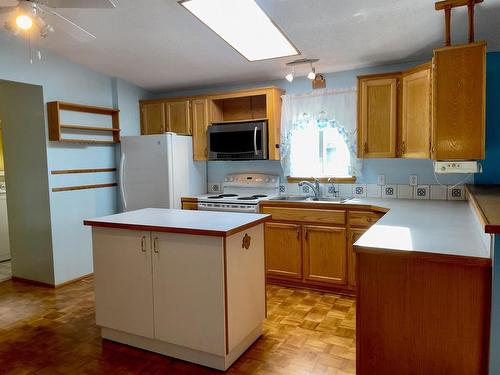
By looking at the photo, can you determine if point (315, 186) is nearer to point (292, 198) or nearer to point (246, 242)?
point (292, 198)

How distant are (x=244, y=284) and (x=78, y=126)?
257 centimetres

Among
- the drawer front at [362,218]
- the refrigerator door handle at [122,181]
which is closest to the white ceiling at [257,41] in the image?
the refrigerator door handle at [122,181]

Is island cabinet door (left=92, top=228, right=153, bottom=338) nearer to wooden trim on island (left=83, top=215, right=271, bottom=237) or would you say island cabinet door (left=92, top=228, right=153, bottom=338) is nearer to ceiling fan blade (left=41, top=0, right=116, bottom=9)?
wooden trim on island (left=83, top=215, right=271, bottom=237)

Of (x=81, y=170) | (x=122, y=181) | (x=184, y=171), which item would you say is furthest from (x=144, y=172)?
(x=81, y=170)

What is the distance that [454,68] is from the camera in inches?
93.2

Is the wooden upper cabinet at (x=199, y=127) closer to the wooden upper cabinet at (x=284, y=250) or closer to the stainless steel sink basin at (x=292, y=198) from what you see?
the stainless steel sink basin at (x=292, y=198)

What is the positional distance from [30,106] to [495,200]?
4.10 m

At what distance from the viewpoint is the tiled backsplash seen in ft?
11.4

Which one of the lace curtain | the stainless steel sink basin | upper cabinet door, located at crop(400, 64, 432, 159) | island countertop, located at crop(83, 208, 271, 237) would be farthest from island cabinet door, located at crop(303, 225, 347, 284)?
island countertop, located at crop(83, 208, 271, 237)

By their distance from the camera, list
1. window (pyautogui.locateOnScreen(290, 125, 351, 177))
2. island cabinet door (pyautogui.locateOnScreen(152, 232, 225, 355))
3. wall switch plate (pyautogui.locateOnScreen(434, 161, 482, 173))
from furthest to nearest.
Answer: window (pyautogui.locateOnScreen(290, 125, 351, 177))
wall switch plate (pyautogui.locateOnScreen(434, 161, 482, 173))
island cabinet door (pyautogui.locateOnScreen(152, 232, 225, 355))

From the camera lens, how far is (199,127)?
440 cm

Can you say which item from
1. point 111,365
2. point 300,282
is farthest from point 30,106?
point 300,282

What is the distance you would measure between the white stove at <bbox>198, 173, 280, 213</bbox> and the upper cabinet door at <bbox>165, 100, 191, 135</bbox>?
0.79 meters

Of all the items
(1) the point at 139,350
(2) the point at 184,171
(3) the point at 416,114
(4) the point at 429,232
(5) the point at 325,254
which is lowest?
(1) the point at 139,350
